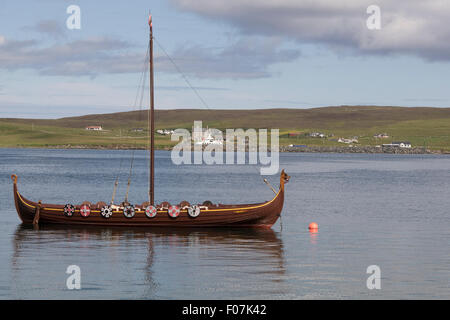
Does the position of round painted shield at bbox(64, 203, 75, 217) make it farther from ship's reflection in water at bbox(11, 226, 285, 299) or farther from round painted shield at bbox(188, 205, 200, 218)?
round painted shield at bbox(188, 205, 200, 218)

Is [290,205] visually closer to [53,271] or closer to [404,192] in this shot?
[404,192]

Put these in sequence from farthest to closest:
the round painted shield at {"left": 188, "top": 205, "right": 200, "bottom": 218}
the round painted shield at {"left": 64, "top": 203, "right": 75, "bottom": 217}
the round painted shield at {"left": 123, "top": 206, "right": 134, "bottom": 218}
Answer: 1. the round painted shield at {"left": 64, "top": 203, "right": 75, "bottom": 217}
2. the round painted shield at {"left": 123, "top": 206, "right": 134, "bottom": 218}
3. the round painted shield at {"left": 188, "top": 205, "right": 200, "bottom": 218}

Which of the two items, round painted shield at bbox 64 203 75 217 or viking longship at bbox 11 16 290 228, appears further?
round painted shield at bbox 64 203 75 217

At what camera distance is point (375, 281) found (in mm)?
29219

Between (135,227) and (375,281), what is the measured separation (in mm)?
18755

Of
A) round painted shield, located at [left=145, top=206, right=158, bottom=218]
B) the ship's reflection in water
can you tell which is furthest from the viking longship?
the ship's reflection in water

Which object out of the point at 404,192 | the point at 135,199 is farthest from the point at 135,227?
the point at 404,192

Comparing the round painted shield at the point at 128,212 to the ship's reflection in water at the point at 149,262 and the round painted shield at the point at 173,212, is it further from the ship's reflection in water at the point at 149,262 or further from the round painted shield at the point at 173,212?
the round painted shield at the point at 173,212

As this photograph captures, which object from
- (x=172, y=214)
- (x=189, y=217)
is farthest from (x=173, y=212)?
(x=189, y=217)

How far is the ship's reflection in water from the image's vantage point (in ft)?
88.3

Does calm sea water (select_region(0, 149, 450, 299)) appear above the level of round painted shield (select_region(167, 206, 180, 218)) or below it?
below

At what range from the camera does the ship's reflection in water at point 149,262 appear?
88.3ft

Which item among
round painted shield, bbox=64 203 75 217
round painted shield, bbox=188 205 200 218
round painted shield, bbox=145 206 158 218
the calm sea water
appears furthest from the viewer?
round painted shield, bbox=64 203 75 217

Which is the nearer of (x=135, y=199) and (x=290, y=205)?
(x=290, y=205)
